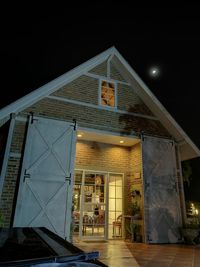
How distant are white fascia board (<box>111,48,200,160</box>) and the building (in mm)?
35

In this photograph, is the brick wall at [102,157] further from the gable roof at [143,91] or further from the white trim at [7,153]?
the white trim at [7,153]

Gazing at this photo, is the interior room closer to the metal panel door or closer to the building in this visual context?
the building

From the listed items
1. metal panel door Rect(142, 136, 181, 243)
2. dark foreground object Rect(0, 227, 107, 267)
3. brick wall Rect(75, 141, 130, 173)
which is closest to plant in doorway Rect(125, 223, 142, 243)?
metal panel door Rect(142, 136, 181, 243)

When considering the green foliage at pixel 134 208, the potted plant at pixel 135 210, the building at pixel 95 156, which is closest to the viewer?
the building at pixel 95 156

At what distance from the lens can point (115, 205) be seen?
766 centimetres

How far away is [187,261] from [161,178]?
3288mm

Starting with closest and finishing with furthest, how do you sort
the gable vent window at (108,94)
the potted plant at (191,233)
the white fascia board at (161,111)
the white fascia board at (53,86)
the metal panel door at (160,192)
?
the white fascia board at (53,86), the potted plant at (191,233), the metal panel door at (160,192), the gable vent window at (108,94), the white fascia board at (161,111)

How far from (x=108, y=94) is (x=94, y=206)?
3.79 metres

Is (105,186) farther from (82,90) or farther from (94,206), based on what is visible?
(82,90)

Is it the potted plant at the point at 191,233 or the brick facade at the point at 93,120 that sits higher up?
the brick facade at the point at 93,120

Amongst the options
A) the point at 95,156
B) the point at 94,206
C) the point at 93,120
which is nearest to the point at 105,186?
the point at 94,206

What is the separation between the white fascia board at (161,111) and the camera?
7.55 metres

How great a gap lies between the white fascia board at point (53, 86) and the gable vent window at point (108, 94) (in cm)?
79

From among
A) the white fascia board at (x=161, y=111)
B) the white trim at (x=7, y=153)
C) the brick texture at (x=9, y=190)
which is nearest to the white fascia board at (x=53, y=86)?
the white trim at (x=7, y=153)
